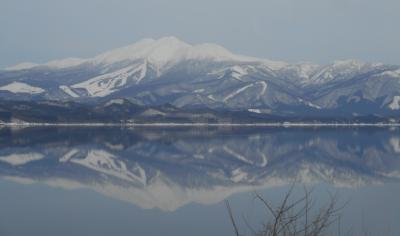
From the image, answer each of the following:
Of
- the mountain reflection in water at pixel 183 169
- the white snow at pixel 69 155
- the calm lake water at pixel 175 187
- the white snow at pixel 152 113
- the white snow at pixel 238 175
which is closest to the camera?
the calm lake water at pixel 175 187

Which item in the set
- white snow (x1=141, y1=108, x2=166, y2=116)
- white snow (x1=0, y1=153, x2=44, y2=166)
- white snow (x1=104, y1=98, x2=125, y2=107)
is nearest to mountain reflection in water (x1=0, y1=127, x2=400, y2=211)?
white snow (x1=0, y1=153, x2=44, y2=166)

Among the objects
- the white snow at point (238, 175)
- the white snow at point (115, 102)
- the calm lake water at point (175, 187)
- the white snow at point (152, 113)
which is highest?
the white snow at point (115, 102)

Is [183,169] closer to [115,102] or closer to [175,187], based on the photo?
[175,187]

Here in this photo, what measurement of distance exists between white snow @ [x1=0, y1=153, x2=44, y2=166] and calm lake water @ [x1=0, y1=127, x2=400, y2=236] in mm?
51

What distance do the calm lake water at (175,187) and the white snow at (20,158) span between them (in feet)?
0.17

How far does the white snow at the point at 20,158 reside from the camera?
30.2m

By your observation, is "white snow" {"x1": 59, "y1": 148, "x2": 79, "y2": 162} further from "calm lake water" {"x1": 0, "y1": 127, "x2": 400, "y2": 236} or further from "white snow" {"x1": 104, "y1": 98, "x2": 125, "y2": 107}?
"white snow" {"x1": 104, "y1": 98, "x2": 125, "y2": 107}

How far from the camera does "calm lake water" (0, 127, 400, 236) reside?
1441cm

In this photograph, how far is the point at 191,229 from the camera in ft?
45.7

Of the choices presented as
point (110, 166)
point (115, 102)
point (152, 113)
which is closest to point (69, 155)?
point (110, 166)

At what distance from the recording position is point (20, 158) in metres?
32.3

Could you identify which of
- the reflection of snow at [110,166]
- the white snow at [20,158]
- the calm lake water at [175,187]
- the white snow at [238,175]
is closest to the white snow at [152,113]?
the calm lake water at [175,187]

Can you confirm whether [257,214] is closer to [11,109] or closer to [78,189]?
[78,189]

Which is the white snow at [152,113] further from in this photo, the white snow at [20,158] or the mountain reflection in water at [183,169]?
the white snow at [20,158]
